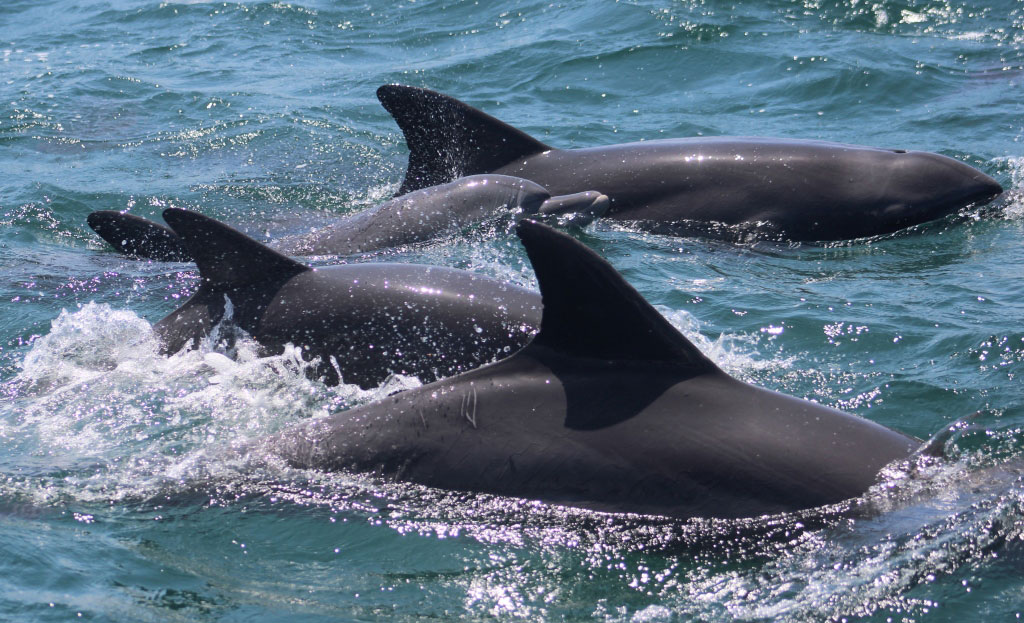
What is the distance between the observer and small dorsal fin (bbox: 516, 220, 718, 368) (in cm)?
572

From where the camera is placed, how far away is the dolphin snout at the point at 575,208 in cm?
1143

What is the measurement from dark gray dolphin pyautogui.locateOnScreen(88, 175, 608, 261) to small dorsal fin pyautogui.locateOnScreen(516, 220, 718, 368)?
5022 mm

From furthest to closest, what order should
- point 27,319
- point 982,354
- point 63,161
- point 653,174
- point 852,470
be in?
1. point 63,161
2. point 653,174
3. point 27,319
4. point 982,354
5. point 852,470

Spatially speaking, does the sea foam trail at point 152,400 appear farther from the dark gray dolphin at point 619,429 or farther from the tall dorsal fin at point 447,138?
the tall dorsal fin at point 447,138

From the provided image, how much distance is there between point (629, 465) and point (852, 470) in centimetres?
109

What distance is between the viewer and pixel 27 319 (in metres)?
9.78

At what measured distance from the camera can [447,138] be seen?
12.4 metres

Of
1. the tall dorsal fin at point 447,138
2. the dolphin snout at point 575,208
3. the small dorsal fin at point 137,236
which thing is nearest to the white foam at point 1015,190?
the dolphin snout at point 575,208

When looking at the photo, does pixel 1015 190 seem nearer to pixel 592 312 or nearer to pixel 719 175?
pixel 719 175

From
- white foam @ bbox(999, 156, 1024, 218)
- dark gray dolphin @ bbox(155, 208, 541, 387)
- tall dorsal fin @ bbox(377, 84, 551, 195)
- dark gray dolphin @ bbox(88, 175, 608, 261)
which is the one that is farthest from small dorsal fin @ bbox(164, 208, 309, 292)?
white foam @ bbox(999, 156, 1024, 218)

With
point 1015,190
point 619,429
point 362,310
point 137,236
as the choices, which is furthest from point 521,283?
point 1015,190

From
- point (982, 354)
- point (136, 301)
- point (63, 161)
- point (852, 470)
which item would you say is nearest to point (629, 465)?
point (852, 470)

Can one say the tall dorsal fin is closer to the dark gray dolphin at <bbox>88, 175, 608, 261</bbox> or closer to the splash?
the dark gray dolphin at <bbox>88, 175, 608, 261</bbox>

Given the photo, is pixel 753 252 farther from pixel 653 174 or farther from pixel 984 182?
pixel 984 182
